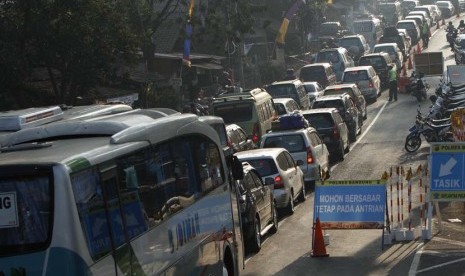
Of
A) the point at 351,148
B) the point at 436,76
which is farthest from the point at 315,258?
the point at 436,76

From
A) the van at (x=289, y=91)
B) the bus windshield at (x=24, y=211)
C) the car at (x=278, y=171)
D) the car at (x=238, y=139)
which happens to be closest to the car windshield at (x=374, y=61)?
the van at (x=289, y=91)

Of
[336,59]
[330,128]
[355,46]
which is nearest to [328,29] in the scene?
[355,46]

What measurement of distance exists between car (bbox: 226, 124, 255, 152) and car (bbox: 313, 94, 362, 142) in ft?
21.3

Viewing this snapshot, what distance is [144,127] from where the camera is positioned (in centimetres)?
1191

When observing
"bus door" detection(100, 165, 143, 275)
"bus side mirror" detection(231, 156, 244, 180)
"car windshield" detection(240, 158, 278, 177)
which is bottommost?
"car windshield" detection(240, 158, 278, 177)

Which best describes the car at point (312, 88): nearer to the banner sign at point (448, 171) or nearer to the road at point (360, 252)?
the road at point (360, 252)

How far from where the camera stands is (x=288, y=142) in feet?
90.5

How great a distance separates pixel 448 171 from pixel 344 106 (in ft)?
54.8

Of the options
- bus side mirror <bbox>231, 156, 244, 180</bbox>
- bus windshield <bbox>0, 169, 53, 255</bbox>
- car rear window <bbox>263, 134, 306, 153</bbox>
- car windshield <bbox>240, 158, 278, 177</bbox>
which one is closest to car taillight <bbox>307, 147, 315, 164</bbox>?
car rear window <bbox>263, 134, 306, 153</bbox>

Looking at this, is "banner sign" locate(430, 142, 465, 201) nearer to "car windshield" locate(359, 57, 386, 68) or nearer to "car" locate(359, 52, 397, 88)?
"car windshield" locate(359, 57, 386, 68)

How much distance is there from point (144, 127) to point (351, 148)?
24.0m

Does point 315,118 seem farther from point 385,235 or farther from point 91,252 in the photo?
point 91,252

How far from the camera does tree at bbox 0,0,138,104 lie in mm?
27733

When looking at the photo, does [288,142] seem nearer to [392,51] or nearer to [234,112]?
[234,112]
